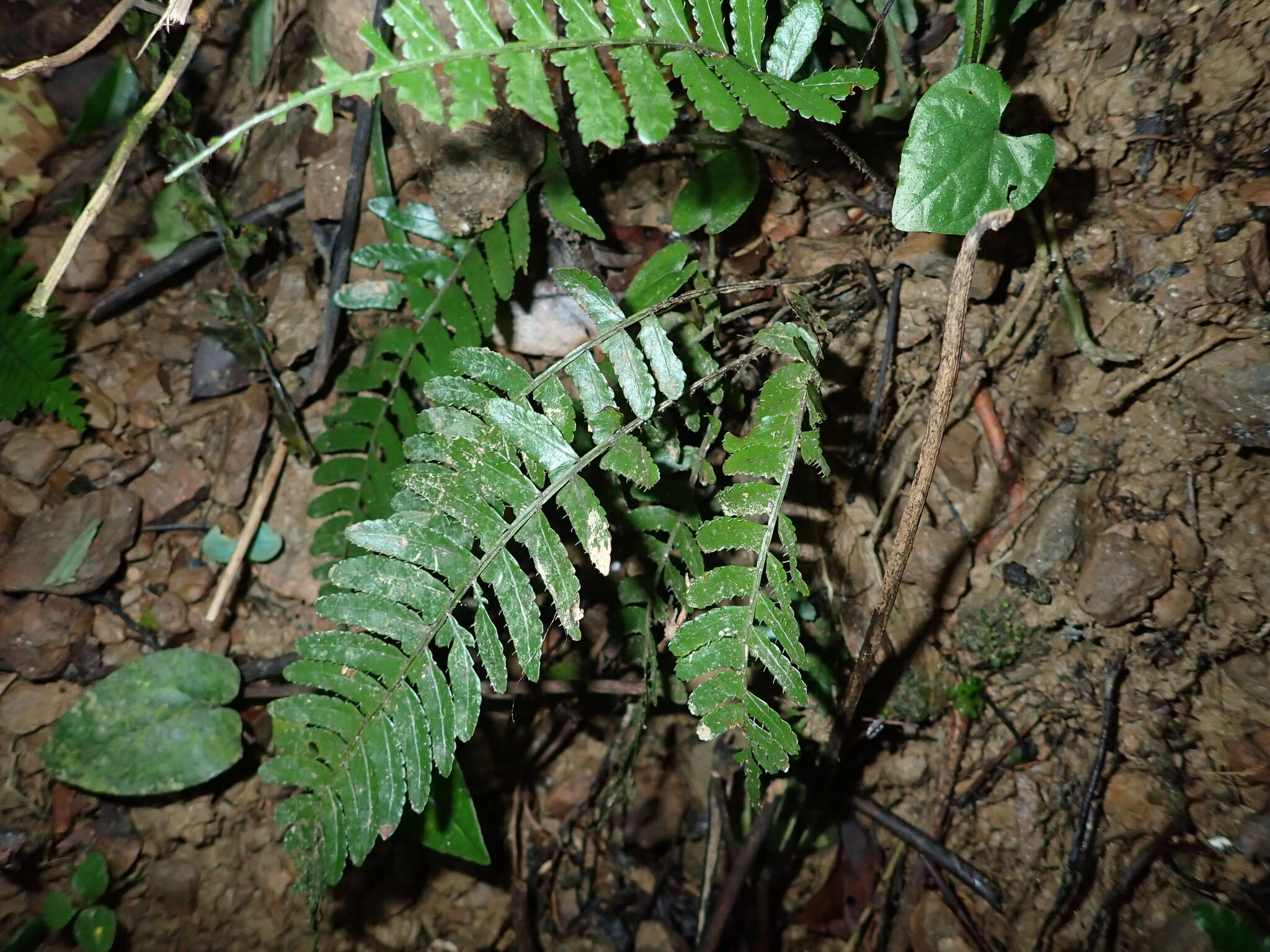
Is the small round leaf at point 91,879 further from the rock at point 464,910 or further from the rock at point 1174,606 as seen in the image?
the rock at point 1174,606

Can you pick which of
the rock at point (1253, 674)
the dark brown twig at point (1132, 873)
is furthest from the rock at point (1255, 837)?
the rock at point (1253, 674)

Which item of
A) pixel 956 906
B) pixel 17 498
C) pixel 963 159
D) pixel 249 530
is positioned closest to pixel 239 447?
pixel 249 530

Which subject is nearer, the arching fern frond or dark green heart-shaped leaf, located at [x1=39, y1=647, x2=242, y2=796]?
the arching fern frond

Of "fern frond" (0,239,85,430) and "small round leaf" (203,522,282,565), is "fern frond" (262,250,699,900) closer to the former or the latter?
"small round leaf" (203,522,282,565)

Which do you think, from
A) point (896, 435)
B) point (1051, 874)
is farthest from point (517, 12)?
point (1051, 874)

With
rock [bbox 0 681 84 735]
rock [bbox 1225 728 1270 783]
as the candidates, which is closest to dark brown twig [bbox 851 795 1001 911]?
rock [bbox 1225 728 1270 783]

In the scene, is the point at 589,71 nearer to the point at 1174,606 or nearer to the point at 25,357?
the point at 1174,606

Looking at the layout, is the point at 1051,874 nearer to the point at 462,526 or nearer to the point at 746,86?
the point at 462,526

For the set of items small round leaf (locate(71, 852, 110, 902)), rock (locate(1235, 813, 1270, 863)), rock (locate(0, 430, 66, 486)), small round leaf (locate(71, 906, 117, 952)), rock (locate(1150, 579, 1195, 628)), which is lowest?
small round leaf (locate(71, 906, 117, 952))
